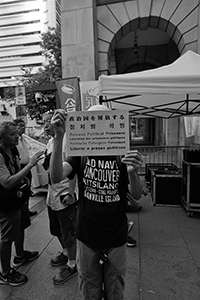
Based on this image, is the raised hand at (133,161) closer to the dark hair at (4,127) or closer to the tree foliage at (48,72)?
the dark hair at (4,127)

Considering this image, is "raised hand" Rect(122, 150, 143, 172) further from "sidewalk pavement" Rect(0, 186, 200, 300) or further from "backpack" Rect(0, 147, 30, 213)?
"sidewalk pavement" Rect(0, 186, 200, 300)

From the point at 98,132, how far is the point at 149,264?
2371mm

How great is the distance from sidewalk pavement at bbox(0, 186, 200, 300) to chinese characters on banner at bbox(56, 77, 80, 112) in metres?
4.47

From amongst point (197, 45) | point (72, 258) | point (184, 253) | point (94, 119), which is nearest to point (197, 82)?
point (94, 119)

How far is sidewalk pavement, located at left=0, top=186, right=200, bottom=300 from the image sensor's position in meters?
2.36

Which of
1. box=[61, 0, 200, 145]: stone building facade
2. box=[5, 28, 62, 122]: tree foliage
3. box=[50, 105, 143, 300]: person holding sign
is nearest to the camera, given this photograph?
box=[50, 105, 143, 300]: person holding sign

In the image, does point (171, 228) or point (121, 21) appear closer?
point (171, 228)

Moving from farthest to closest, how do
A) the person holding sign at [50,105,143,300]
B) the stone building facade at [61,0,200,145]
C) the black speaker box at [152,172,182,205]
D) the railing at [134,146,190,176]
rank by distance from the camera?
the railing at [134,146,190,176], the stone building facade at [61,0,200,145], the black speaker box at [152,172,182,205], the person holding sign at [50,105,143,300]

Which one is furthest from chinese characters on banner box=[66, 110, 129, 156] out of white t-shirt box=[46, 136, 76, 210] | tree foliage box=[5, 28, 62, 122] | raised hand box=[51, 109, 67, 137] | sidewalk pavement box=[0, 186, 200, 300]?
tree foliage box=[5, 28, 62, 122]

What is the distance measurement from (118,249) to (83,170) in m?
0.74

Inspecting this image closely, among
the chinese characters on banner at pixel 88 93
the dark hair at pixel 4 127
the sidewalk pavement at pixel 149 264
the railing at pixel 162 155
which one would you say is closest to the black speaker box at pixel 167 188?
the sidewalk pavement at pixel 149 264

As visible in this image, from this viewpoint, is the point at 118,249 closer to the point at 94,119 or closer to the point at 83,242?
the point at 83,242

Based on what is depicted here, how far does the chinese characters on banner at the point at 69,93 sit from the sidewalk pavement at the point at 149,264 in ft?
14.7

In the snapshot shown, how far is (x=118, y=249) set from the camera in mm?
1662
